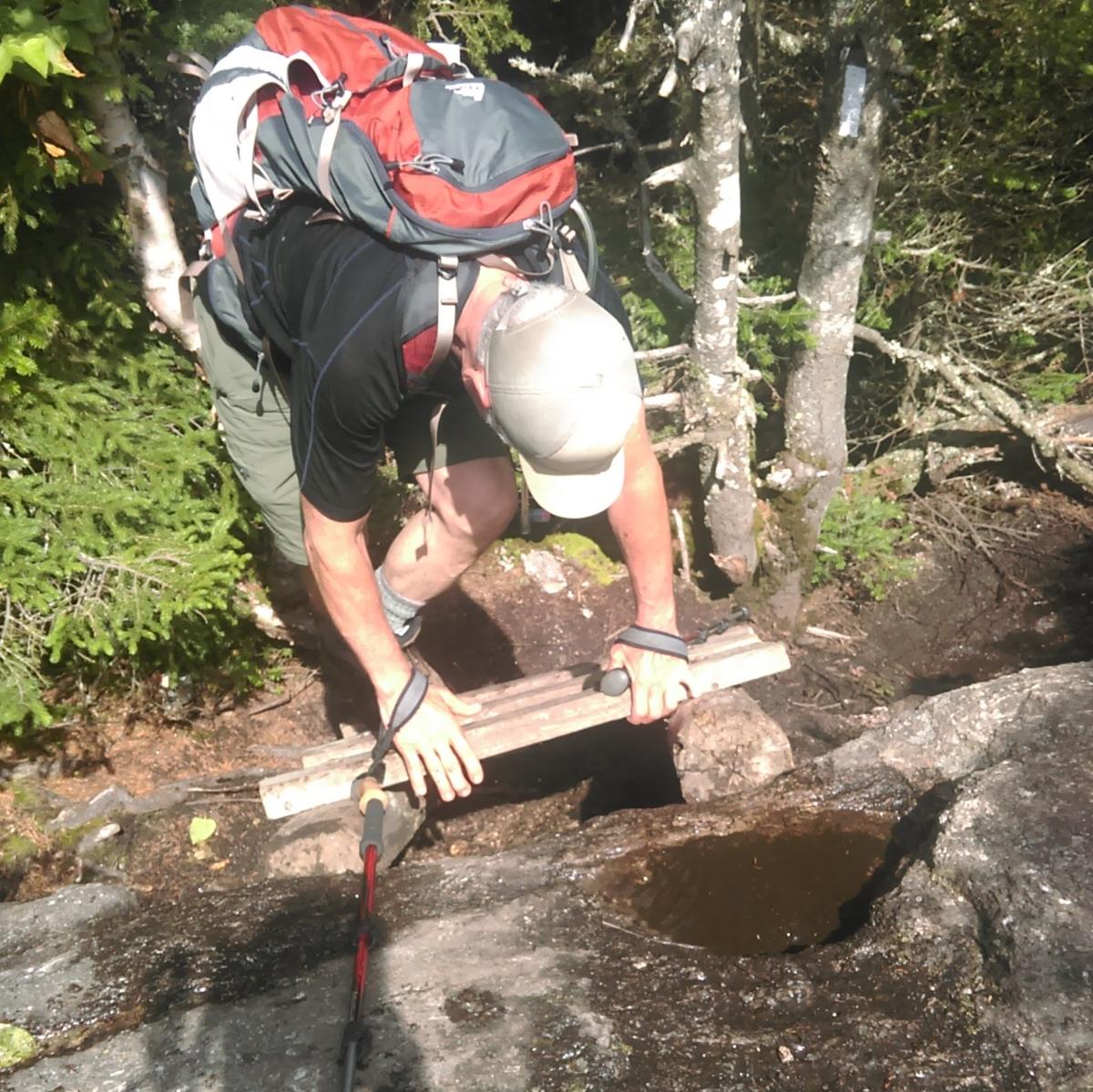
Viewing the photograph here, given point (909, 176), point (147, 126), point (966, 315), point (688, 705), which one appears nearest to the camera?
point (688, 705)

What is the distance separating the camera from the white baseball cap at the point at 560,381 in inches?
93.4

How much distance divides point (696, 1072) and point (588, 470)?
1.61 meters

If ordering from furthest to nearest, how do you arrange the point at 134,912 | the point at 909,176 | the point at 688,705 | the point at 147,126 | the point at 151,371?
the point at 909,176
the point at 147,126
the point at 151,371
the point at 688,705
the point at 134,912

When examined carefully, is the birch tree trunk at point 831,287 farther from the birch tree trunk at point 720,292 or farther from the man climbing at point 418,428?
the man climbing at point 418,428


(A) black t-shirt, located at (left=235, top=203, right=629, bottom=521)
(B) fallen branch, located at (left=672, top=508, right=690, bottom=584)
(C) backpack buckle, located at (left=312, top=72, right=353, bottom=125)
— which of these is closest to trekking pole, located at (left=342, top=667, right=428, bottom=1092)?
(A) black t-shirt, located at (left=235, top=203, right=629, bottom=521)

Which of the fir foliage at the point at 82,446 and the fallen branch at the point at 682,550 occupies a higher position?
the fir foliage at the point at 82,446

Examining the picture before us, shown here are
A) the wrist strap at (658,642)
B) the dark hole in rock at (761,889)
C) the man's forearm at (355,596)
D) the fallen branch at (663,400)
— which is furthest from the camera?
the fallen branch at (663,400)

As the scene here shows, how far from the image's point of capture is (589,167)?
21.8 feet

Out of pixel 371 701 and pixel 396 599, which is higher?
pixel 396 599

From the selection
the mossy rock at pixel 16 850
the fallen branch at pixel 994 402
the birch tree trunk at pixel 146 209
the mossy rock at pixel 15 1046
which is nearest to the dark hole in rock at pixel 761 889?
the mossy rock at pixel 15 1046

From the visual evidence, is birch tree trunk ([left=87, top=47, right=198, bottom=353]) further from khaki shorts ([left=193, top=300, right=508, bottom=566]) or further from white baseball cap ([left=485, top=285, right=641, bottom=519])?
white baseball cap ([left=485, top=285, right=641, bottom=519])

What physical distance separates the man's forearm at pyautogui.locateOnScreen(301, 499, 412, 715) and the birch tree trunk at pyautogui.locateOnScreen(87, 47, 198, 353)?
66.4 inches

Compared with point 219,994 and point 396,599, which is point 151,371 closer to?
point 396,599

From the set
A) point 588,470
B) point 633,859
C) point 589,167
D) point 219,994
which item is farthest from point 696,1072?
point 589,167
